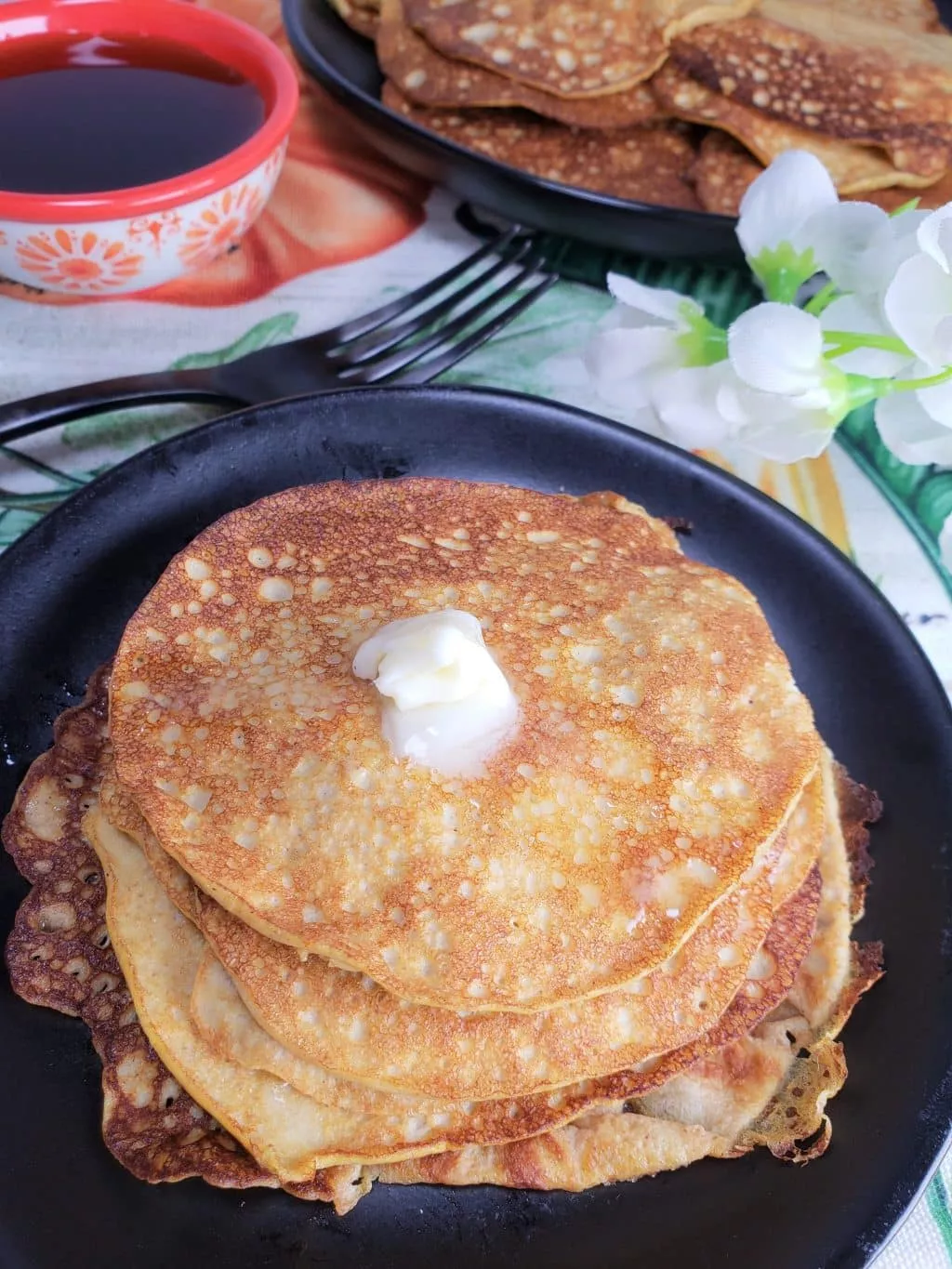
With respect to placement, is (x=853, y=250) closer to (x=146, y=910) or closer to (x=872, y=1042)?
(x=872, y=1042)

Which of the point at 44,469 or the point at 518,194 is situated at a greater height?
the point at 518,194

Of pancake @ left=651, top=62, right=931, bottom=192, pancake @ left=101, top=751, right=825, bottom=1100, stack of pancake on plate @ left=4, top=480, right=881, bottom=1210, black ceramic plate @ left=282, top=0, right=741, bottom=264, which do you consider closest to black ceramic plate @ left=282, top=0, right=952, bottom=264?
black ceramic plate @ left=282, top=0, right=741, bottom=264

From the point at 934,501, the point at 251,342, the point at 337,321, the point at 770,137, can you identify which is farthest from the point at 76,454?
the point at 934,501

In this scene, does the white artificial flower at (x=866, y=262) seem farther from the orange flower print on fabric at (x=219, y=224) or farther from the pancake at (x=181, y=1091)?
the orange flower print on fabric at (x=219, y=224)

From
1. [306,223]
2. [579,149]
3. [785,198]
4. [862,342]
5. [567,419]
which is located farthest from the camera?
[306,223]

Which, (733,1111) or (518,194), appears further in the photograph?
(518,194)

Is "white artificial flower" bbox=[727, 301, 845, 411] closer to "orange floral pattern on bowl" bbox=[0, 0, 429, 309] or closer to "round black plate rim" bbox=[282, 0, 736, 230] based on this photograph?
"round black plate rim" bbox=[282, 0, 736, 230]

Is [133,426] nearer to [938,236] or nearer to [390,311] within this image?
[390,311]

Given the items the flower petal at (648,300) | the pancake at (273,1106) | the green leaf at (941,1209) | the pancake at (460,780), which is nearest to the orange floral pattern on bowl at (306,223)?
the flower petal at (648,300)
